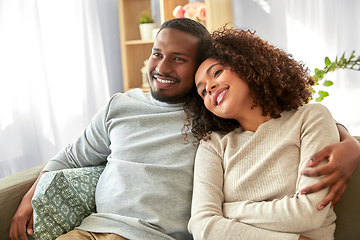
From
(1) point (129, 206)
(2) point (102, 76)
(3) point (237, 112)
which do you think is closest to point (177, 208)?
(1) point (129, 206)

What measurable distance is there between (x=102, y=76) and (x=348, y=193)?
2194mm

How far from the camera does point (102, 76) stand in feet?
9.50

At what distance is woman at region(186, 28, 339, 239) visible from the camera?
3.18ft

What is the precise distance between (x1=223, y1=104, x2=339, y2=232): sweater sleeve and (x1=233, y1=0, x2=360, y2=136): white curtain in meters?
1.70

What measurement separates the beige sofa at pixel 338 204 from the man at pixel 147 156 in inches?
1.8

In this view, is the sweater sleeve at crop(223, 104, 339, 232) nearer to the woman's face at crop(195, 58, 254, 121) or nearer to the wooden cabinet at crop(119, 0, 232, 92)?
the woman's face at crop(195, 58, 254, 121)

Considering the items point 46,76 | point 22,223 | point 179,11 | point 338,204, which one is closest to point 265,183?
point 338,204

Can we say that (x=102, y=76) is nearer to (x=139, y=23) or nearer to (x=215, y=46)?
(x=139, y=23)

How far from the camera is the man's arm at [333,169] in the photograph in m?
0.94

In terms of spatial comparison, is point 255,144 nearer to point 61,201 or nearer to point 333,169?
point 333,169

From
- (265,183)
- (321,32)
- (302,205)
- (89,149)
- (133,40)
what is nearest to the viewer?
(302,205)

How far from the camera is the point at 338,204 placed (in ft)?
3.82

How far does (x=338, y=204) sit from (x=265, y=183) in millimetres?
307

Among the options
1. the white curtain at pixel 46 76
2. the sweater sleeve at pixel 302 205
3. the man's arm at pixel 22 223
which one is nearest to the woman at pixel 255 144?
the sweater sleeve at pixel 302 205
